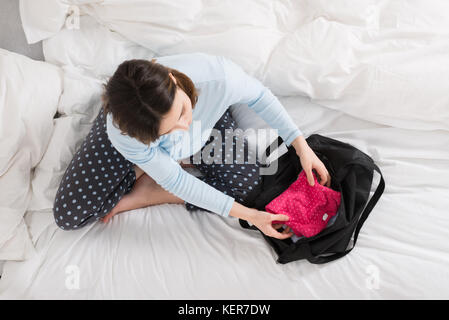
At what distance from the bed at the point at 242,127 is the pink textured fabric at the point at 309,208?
0.09 metres

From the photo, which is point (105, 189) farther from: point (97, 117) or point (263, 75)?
point (263, 75)

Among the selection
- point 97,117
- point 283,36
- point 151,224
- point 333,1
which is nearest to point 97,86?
point 97,117

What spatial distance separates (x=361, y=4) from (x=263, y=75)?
342mm

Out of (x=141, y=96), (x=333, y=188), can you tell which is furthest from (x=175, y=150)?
(x=333, y=188)

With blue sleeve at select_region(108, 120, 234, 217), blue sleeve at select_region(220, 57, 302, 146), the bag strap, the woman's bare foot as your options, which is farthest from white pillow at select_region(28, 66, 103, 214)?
the bag strap

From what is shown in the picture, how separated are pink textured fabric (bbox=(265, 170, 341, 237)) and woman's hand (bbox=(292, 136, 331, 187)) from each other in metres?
0.03

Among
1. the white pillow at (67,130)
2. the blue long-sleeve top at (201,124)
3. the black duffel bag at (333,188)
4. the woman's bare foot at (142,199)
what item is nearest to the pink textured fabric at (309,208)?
the black duffel bag at (333,188)

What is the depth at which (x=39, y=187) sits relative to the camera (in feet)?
3.29

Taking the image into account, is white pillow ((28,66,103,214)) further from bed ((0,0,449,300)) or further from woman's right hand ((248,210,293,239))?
woman's right hand ((248,210,293,239))

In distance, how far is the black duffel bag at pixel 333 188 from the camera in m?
0.86

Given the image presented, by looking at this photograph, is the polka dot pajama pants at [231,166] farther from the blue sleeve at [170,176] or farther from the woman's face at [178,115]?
the woman's face at [178,115]

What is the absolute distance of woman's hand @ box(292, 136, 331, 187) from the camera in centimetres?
90

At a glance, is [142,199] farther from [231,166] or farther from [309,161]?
[309,161]

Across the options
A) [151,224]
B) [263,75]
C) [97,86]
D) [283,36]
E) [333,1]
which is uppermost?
[333,1]
